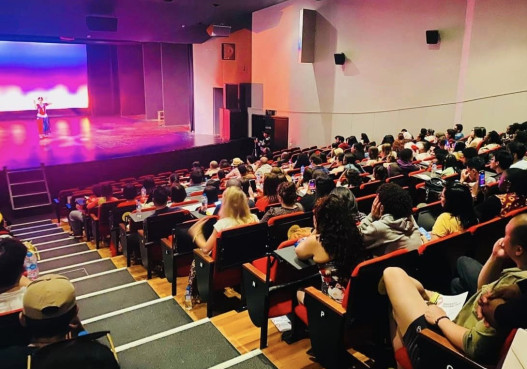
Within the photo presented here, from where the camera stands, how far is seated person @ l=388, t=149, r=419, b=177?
6156 millimetres

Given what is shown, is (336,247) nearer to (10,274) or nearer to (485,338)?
(485,338)

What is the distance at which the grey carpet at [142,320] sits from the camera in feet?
11.2

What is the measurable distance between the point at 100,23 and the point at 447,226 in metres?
11.9

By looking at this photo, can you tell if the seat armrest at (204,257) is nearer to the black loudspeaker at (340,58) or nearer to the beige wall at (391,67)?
the beige wall at (391,67)

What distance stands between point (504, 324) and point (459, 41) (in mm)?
9595

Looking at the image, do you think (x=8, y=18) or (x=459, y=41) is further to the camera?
(x=8, y=18)

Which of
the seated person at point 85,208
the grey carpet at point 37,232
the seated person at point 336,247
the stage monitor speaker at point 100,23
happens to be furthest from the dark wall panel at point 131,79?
the seated person at point 336,247

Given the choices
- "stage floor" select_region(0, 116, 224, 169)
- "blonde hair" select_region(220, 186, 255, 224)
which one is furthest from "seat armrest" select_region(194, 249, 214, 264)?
"stage floor" select_region(0, 116, 224, 169)

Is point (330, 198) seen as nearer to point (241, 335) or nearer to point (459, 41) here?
point (241, 335)

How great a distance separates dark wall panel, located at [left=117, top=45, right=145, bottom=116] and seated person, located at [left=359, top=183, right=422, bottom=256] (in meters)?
20.6

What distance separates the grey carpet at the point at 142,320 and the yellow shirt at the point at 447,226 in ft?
7.07

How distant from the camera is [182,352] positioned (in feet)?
9.90

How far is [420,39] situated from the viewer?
10.5 meters

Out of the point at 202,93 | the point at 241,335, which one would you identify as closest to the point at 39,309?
the point at 241,335
